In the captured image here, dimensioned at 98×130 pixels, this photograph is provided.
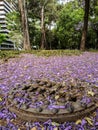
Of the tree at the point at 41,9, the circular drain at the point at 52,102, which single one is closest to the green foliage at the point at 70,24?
the tree at the point at 41,9

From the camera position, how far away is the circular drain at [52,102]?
10.5ft

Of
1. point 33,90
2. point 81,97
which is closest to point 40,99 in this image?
point 33,90

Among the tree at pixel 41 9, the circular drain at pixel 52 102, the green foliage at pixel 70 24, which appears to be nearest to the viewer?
the circular drain at pixel 52 102

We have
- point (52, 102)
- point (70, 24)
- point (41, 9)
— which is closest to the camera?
point (52, 102)

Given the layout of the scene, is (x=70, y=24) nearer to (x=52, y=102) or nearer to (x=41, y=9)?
(x=41, y=9)

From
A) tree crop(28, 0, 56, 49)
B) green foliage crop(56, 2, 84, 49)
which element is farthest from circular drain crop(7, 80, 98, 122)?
green foliage crop(56, 2, 84, 49)

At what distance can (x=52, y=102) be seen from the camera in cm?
350

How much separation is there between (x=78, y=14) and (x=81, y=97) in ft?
108

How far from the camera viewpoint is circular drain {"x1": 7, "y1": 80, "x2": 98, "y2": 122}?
3195mm

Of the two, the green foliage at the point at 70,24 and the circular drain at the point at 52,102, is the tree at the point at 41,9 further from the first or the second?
the circular drain at the point at 52,102

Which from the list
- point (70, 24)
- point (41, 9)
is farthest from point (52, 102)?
point (70, 24)

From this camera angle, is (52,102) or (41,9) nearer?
(52,102)

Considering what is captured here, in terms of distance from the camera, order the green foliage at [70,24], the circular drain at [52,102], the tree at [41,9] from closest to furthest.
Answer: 1. the circular drain at [52,102]
2. the tree at [41,9]
3. the green foliage at [70,24]

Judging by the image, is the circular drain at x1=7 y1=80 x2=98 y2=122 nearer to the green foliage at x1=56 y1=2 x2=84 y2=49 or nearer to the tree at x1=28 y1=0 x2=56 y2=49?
the tree at x1=28 y1=0 x2=56 y2=49
